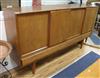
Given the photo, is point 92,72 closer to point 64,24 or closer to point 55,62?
point 55,62

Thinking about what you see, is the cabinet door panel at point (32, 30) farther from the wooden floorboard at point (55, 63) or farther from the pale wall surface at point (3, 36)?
the wooden floorboard at point (55, 63)

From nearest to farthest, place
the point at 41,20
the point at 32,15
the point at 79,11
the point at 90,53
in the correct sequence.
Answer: the point at 32,15 → the point at 41,20 → the point at 79,11 → the point at 90,53

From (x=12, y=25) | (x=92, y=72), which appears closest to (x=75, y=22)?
(x=92, y=72)

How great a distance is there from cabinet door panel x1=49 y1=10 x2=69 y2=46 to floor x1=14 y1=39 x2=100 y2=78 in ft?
1.59

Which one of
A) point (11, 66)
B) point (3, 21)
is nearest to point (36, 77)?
point (11, 66)

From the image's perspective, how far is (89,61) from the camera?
2.28 m

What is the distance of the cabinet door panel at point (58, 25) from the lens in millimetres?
1641

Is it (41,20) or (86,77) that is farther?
(86,77)

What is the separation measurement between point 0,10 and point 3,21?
14 cm

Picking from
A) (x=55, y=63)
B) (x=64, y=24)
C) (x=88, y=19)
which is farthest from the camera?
(x=88, y=19)

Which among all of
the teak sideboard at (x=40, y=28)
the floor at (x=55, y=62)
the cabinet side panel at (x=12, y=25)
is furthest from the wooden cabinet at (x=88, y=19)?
the cabinet side panel at (x=12, y=25)

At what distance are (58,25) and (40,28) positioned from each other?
322mm

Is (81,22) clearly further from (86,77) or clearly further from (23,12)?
(23,12)

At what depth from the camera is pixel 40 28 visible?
60.7 inches
